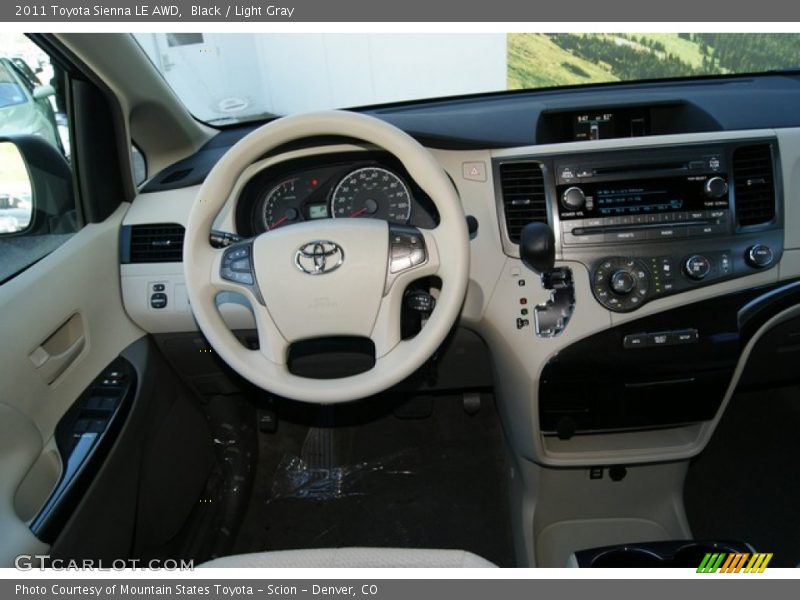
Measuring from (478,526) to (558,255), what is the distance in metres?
1.16

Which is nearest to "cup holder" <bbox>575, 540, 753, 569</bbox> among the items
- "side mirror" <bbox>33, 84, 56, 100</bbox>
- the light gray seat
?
the light gray seat

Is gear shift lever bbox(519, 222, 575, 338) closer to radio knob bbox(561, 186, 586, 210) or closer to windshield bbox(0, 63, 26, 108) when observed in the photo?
radio knob bbox(561, 186, 586, 210)

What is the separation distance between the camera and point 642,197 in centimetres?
175

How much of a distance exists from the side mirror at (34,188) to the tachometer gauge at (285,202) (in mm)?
591

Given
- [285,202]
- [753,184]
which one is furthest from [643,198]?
[285,202]

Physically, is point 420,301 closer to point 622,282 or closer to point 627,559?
point 622,282

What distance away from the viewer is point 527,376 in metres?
1.82

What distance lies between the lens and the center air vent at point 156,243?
6.25 feet

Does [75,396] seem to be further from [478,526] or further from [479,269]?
[478,526]

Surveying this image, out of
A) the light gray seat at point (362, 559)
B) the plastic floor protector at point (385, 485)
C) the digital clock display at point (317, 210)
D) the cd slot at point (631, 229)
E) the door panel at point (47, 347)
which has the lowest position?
the plastic floor protector at point (385, 485)

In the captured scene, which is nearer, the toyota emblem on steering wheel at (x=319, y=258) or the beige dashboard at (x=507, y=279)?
the toyota emblem on steering wheel at (x=319, y=258)

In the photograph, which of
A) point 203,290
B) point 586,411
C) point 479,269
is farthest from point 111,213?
point 586,411

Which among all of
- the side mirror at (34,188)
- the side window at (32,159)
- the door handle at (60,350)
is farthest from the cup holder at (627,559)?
the side mirror at (34,188)

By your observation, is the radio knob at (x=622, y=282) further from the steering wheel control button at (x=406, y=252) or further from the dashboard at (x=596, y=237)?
the steering wheel control button at (x=406, y=252)
